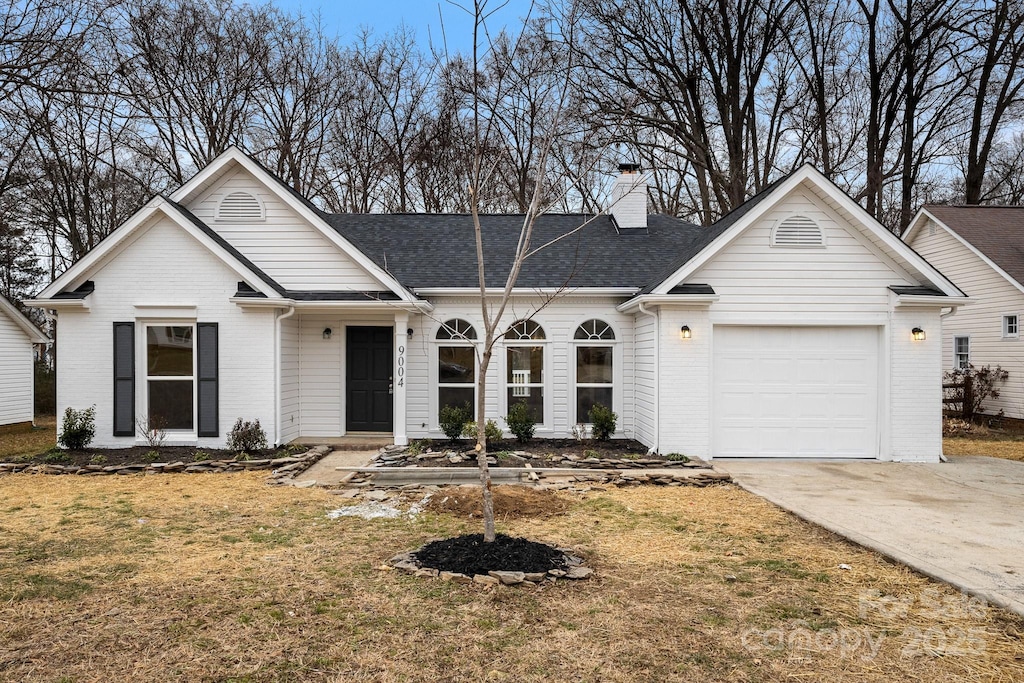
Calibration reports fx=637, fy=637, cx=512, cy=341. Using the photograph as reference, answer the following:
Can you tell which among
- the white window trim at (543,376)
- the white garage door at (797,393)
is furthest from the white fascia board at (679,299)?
the white window trim at (543,376)

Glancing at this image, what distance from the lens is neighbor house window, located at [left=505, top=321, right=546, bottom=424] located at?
40.0 feet

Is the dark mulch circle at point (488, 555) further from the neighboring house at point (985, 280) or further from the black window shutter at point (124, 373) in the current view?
the neighboring house at point (985, 280)

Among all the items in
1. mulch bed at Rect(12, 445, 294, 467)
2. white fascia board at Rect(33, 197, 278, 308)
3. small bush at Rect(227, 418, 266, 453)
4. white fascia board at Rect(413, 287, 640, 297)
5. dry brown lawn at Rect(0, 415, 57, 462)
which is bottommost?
dry brown lawn at Rect(0, 415, 57, 462)

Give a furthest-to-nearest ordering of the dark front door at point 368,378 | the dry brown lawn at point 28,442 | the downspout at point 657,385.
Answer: the dark front door at point 368,378 < the dry brown lawn at point 28,442 < the downspout at point 657,385

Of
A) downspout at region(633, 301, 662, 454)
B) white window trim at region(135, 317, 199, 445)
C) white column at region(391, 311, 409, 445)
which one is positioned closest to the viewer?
downspout at region(633, 301, 662, 454)

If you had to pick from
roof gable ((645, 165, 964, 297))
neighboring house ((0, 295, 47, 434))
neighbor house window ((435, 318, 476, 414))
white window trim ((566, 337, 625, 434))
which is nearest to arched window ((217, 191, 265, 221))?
neighbor house window ((435, 318, 476, 414))

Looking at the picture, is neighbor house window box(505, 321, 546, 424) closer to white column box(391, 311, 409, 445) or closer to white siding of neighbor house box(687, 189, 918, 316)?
white column box(391, 311, 409, 445)

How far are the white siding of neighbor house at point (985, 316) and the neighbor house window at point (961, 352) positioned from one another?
0.15 m

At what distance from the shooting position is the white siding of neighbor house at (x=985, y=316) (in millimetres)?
16438

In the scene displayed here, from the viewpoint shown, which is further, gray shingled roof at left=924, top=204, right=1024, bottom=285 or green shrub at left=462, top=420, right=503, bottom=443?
gray shingled roof at left=924, top=204, right=1024, bottom=285

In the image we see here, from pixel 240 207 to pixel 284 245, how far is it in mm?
1051

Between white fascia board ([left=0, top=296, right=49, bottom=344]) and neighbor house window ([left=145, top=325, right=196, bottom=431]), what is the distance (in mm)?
7270

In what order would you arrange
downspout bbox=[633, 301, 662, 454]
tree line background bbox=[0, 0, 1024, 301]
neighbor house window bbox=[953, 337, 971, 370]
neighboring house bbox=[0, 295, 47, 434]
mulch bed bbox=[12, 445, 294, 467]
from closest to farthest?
mulch bed bbox=[12, 445, 294, 467] → downspout bbox=[633, 301, 662, 454] → neighboring house bbox=[0, 295, 47, 434] → neighbor house window bbox=[953, 337, 971, 370] → tree line background bbox=[0, 0, 1024, 301]

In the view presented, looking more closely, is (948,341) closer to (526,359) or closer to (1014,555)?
(526,359)
